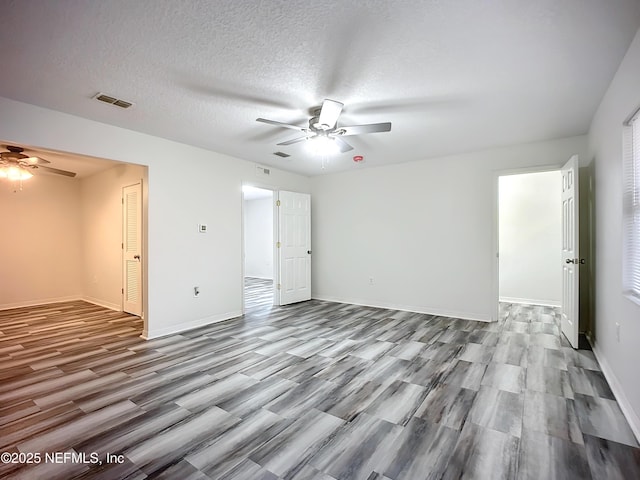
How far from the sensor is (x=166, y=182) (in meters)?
4.11

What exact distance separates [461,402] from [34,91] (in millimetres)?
4420

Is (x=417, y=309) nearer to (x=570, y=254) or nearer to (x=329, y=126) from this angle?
(x=570, y=254)

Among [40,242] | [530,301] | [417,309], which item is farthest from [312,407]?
[40,242]

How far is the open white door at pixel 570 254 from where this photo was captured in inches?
134

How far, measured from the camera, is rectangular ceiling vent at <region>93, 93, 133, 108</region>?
9.16ft

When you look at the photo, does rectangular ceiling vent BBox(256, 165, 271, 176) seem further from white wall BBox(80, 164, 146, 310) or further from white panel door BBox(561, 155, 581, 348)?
white panel door BBox(561, 155, 581, 348)

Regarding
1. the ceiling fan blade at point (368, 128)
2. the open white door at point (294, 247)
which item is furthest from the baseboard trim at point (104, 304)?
the ceiling fan blade at point (368, 128)

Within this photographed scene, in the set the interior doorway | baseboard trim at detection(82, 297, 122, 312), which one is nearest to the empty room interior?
baseboard trim at detection(82, 297, 122, 312)

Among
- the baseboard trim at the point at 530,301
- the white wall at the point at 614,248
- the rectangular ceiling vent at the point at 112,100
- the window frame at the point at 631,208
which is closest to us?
the white wall at the point at 614,248

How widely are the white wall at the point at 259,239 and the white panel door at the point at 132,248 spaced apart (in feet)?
13.8

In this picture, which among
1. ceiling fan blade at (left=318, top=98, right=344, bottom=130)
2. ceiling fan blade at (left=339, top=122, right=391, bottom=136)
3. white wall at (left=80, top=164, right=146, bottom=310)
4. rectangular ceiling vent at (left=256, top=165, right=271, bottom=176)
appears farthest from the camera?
white wall at (left=80, top=164, right=146, bottom=310)

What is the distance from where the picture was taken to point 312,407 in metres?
2.26

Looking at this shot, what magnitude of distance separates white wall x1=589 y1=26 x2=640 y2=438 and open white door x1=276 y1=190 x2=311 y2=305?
4.39 meters

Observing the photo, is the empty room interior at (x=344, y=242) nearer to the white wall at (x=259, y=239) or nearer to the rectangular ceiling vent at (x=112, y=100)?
the rectangular ceiling vent at (x=112, y=100)
